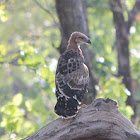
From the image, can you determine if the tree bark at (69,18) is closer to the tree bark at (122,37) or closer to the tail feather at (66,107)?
the tail feather at (66,107)

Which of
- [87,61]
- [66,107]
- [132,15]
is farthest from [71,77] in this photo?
[132,15]

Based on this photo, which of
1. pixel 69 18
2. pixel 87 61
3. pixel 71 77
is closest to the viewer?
pixel 71 77

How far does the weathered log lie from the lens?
5598 mm

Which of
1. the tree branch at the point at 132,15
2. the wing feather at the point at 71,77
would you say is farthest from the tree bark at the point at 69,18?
the tree branch at the point at 132,15

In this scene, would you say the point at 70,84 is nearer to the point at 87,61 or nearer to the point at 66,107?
the point at 66,107

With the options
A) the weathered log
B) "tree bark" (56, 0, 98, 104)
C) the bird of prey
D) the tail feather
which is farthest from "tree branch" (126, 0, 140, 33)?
the tail feather

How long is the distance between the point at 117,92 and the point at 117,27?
3538 millimetres

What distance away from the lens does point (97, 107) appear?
19.2 feet

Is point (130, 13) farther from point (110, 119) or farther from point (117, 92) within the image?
point (110, 119)

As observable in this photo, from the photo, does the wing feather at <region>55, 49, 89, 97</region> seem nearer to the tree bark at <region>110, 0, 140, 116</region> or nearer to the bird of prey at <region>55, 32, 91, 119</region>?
the bird of prey at <region>55, 32, 91, 119</region>

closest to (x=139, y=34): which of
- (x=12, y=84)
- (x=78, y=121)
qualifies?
(x=12, y=84)

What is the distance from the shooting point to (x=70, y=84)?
605 centimetres

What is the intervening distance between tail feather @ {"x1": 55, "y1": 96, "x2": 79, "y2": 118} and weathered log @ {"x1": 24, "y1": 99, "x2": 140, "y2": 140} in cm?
18

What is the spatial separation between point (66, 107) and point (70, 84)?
1.70 feet
